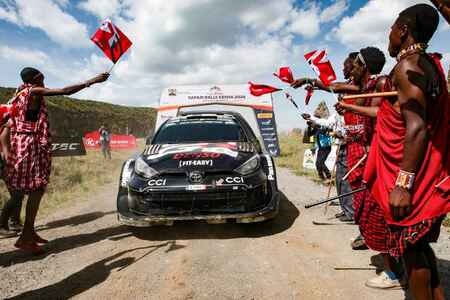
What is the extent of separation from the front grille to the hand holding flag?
1756 millimetres

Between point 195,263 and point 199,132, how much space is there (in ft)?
7.85

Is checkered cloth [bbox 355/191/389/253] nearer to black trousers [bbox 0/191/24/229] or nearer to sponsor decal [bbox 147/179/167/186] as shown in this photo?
sponsor decal [bbox 147/179/167/186]

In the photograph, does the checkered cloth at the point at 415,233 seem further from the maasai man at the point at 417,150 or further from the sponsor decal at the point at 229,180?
the sponsor decal at the point at 229,180

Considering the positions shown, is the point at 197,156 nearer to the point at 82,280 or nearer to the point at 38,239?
the point at 82,280

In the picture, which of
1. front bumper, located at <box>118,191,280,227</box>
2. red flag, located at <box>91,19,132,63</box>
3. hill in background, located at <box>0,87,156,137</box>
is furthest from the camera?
hill in background, located at <box>0,87,156,137</box>

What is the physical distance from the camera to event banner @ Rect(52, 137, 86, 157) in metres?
7.67

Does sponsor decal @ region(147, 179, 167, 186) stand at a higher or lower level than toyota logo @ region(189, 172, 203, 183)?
lower

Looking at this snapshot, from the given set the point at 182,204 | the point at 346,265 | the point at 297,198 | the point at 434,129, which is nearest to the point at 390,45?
the point at 434,129

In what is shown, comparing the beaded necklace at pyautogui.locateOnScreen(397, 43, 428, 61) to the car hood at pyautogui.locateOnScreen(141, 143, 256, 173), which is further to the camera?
the car hood at pyautogui.locateOnScreen(141, 143, 256, 173)

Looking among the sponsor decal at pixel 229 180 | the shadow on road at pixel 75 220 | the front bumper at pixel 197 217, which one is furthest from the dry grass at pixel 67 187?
the sponsor decal at pixel 229 180

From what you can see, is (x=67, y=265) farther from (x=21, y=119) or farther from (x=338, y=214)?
(x=338, y=214)

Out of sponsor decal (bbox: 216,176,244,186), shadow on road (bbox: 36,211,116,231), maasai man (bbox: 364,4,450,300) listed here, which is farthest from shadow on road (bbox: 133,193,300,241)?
maasai man (bbox: 364,4,450,300)

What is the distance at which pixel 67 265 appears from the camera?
317cm

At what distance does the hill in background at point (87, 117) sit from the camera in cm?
3190
